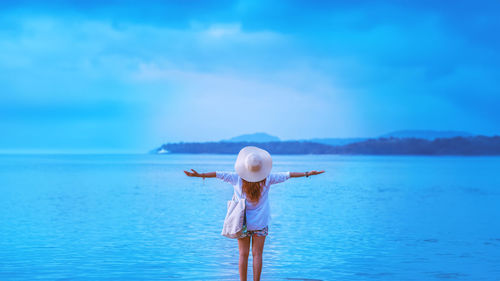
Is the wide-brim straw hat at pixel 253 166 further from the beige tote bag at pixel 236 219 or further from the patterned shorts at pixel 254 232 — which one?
the patterned shorts at pixel 254 232

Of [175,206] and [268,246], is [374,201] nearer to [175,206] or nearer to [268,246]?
[175,206]

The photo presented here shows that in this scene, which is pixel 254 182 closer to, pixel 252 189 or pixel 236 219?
pixel 252 189

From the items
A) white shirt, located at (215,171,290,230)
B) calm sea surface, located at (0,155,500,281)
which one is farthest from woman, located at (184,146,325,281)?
calm sea surface, located at (0,155,500,281)

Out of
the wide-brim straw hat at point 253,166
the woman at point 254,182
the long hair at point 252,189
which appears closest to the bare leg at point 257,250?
the woman at point 254,182

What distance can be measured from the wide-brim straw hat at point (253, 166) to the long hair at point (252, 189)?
0.10m

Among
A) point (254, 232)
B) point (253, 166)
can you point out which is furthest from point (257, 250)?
point (253, 166)

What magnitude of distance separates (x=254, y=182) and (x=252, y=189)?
107 millimetres

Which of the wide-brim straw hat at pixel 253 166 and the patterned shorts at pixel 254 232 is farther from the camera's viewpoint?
the patterned shorts at pixel 254 232

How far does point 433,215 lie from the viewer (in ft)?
66.8

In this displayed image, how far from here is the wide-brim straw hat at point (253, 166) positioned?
20.7 ft

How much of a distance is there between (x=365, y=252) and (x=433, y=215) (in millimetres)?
9223

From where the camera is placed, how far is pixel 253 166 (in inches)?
249

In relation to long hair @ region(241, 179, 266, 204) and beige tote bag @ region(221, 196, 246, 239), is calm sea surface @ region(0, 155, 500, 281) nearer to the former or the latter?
beige tote bag @ region(221, 196, 246, 239)

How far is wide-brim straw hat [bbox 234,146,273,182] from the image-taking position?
6.32 metres
